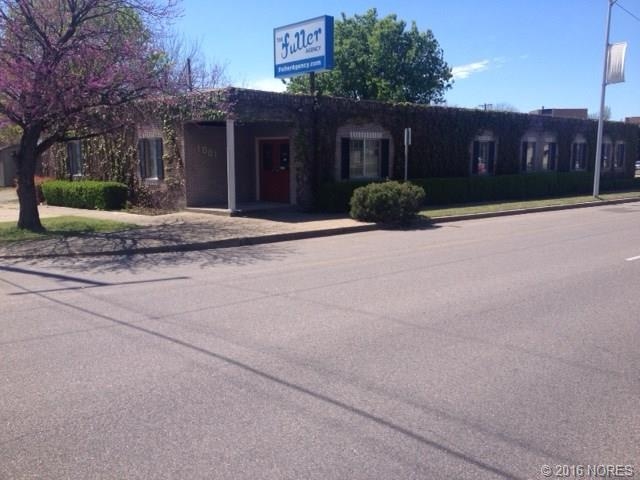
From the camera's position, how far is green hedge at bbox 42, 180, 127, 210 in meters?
20.5

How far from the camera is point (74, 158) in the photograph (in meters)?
25.2

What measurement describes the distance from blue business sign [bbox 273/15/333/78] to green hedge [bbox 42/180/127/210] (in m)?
6.77

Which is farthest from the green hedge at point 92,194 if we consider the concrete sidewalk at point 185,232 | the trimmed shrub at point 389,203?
the trimmed shrub at point 389,203

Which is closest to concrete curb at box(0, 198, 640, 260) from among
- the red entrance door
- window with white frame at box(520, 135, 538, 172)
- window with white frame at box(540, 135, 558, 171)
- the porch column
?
the porch column

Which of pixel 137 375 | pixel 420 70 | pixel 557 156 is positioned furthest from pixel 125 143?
pixel 420 70

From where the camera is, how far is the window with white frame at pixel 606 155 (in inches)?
1395

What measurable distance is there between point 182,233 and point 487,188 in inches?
594

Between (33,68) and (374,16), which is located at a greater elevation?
(374,16)

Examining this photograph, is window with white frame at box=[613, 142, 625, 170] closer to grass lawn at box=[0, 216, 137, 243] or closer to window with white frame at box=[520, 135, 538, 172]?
window with white frame at box=[520, 135, 538, 172]

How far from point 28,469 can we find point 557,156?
104ft

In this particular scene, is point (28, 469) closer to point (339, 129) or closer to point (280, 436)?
point (280, 436)

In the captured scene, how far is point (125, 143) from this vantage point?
21.8m

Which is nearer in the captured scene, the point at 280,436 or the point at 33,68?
the point at 280,436

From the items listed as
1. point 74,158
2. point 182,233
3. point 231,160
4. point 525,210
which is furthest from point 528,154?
point 74,158
